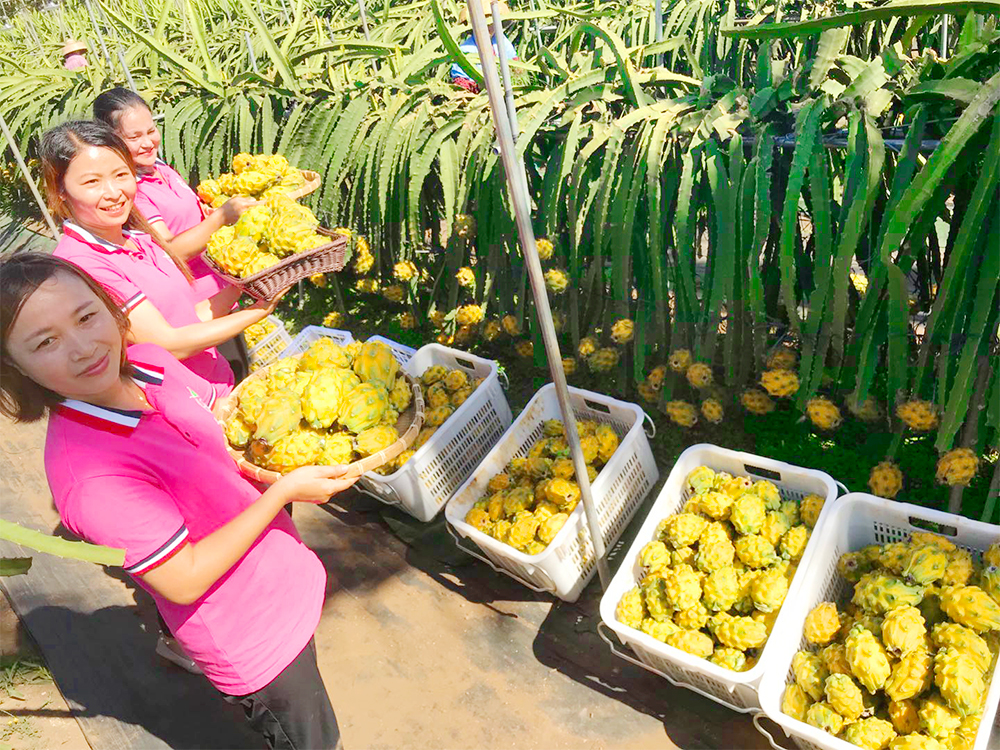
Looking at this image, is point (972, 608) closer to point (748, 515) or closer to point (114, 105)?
point (748, 515)

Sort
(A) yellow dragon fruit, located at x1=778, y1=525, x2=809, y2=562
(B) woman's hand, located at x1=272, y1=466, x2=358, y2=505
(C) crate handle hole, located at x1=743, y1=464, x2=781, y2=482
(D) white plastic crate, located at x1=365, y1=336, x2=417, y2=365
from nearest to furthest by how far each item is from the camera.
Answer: (B) woman's hand, located at x1=272, y1=466, x2=358, y2=505 < (A) yellow dragon fruit, located at x1=778, y1=525, x2=809, y2=562 < (C) crate handle hole, located at x1=743, y1=464, x2=781, y2=482 < (D) white plastic crate, located at x1=365, y1=336, x2=417, y2=365

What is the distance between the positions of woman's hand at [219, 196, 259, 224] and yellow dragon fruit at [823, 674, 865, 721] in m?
2.06

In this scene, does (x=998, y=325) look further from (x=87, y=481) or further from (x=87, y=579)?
(x=87, y=579)

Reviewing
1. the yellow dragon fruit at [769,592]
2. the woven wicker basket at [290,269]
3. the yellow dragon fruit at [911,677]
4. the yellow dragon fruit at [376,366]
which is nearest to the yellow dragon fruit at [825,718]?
the yellow dragon fruit at [911,677]

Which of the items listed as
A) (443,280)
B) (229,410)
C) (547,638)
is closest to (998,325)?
(547,638)

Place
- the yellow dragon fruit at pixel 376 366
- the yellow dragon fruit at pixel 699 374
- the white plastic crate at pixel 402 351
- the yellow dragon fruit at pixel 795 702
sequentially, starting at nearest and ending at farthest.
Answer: the yellow dragon fruit at pixel 795 702
the yellow dragon fruit at pixel 376 366
the yellow dragon fruit at pixel 699 374
the white plastic crate at pixel 402 351

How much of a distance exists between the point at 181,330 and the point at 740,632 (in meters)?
1.52

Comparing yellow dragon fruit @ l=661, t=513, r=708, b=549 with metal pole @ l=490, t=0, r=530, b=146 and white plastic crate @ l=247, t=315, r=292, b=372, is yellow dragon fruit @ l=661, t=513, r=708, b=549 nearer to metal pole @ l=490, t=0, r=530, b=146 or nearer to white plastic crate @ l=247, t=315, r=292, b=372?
metal pole @ l=490, t=0, r=530, b=146

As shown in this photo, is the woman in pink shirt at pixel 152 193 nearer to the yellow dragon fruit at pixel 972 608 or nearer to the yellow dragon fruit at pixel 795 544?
the yellow dragon fruit at pixel 795 544

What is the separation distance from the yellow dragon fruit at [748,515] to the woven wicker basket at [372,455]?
0.84m

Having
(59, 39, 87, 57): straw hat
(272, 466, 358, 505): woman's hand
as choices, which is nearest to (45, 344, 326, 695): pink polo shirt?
(272, 466, 358, 505): woman's hand

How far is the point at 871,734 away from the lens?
1390 millimetres

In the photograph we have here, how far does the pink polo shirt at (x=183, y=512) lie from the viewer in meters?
1.10

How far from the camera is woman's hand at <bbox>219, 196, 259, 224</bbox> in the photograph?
227cm
